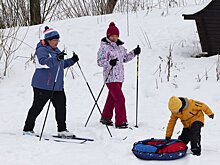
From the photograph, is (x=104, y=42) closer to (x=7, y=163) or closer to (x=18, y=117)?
(x=18, y=117)

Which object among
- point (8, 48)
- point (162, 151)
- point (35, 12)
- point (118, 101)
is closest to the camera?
point (162, 151)

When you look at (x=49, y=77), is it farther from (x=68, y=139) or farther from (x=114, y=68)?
(x=114, y=68)

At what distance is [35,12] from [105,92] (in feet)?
18.7

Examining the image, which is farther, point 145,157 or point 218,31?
point 218,31

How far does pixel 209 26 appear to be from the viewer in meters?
9.30

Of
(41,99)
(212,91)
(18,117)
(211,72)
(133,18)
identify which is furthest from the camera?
(133,18)

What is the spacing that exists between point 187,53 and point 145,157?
15.7 feet

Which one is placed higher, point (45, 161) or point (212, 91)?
point (212, 91)

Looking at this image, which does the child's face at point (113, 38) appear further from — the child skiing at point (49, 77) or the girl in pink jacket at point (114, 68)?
the child skiing at point (49, 77)

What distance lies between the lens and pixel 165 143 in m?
5.46

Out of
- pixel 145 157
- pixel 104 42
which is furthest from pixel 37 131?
pixel 145 157

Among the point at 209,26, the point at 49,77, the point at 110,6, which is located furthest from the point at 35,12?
the point at 49,77

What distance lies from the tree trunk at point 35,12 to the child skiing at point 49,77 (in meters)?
7.38

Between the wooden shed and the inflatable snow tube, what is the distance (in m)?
4.25
